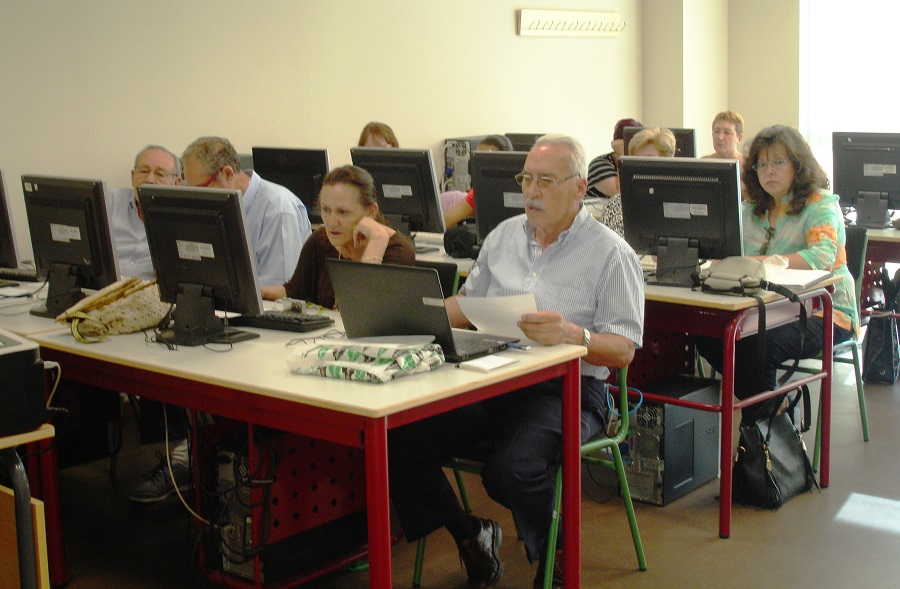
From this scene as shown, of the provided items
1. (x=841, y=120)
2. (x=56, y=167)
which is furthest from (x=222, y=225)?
(x=841, y=120)

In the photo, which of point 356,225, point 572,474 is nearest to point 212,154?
point 356,225

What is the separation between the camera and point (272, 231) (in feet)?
13.3

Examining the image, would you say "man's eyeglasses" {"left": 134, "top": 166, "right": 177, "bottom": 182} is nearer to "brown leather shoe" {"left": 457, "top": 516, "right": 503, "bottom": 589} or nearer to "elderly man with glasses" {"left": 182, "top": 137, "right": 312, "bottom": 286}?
"elderly man with glasses" {"left": 182, "top": 137, "right": 312, "bottom": 286}

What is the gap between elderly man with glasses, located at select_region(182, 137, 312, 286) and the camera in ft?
13.3

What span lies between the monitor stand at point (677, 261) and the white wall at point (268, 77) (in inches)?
110

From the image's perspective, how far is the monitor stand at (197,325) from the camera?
2.80 m

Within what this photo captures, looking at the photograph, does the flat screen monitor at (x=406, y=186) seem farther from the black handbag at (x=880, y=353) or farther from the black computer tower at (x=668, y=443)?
the black handbag at (x=880, y=353)

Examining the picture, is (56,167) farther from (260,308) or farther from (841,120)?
(841,120)

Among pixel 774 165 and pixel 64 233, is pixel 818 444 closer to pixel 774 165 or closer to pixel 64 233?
pixel 774 165

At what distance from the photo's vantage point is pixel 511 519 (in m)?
3.31

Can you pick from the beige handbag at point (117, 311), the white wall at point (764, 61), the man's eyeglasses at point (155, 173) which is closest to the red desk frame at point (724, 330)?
the beige handbag at point (117, 311)

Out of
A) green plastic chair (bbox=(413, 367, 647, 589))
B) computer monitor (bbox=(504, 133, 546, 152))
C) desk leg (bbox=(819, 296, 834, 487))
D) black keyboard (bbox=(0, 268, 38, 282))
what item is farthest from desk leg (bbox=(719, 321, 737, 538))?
computer monitor (bbox=(504, 133, 546, 152))

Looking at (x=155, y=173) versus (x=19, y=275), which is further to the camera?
(x=155, y=173)

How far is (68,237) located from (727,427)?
2.12 metres
